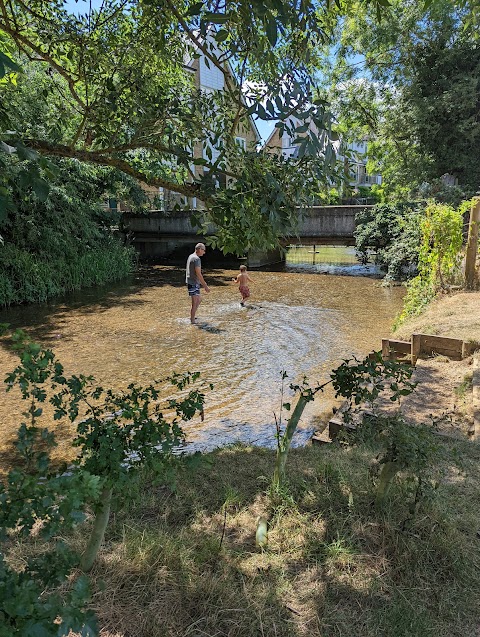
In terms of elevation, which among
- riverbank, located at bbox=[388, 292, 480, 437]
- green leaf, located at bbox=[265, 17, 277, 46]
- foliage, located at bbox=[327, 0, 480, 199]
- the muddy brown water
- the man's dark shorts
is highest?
foliage, located at bbox=[327, 0, 480, 199]

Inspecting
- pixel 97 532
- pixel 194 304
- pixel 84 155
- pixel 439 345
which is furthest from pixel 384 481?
pixel 194 304

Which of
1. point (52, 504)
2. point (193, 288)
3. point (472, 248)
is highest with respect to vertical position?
point (472, 248)

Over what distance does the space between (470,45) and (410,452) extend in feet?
65.8

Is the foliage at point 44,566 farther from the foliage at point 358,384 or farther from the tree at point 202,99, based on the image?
the foliage at point 358,384

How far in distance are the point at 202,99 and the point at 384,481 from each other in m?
3.56

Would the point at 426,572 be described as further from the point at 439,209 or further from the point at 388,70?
the point at 388,70

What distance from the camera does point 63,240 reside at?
1369 centimetres

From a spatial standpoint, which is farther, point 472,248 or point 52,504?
point 472,248

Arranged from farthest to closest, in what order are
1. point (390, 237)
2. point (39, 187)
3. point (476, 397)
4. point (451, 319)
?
point (390, 237) < point (451, 319) < point (476, 397) < point (39, 187)

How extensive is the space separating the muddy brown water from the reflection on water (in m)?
3.85

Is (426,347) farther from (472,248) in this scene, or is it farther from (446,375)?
(472,248)

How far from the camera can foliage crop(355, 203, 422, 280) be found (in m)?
14.9

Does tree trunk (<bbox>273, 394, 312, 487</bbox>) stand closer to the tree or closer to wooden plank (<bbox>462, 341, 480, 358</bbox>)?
the tree

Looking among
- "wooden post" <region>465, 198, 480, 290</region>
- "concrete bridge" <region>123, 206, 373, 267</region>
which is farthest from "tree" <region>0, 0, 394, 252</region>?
"concrete bridge" <region>123, 206, 373, 267</region>
